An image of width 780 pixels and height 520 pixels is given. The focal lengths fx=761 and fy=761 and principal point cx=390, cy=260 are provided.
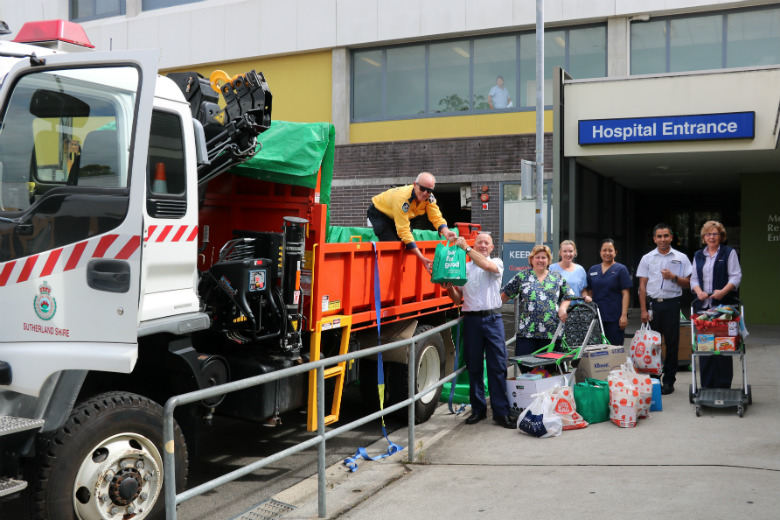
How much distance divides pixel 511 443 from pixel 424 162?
13392 millimetres

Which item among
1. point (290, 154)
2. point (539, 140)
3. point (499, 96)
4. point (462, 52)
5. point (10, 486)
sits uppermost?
point (462, 52)

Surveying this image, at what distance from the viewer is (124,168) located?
427 centimetres

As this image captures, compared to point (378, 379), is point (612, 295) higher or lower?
higher

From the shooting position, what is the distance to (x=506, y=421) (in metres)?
7.06

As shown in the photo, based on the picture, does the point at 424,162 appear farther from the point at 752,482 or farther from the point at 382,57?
the point at 752,482

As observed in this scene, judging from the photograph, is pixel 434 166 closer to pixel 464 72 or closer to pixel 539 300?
pixel 464 72

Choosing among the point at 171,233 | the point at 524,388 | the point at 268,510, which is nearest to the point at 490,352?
the point at 524,388

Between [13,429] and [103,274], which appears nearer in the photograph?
[13,429]

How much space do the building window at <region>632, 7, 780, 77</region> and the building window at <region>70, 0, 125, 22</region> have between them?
1540 centimetres

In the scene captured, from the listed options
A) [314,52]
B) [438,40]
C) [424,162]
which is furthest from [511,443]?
[314,52]

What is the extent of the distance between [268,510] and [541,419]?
8.90 ft

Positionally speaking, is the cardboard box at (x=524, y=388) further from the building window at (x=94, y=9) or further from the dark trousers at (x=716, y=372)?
the building window at (x=94, y=9)

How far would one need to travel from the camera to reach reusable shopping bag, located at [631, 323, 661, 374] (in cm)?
830

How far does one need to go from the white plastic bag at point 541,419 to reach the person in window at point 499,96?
13197 mm
